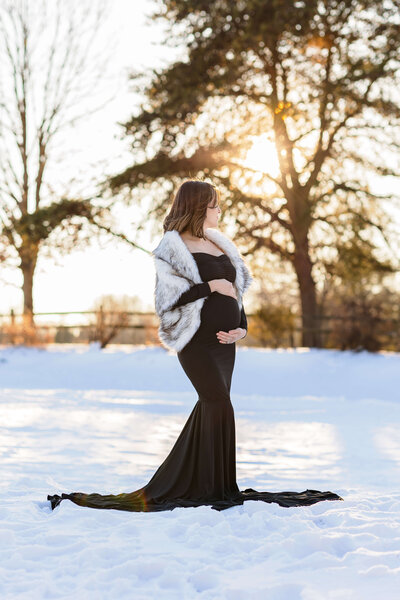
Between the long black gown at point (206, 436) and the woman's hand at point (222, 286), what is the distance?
38 mm

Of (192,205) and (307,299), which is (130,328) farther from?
(192,205)

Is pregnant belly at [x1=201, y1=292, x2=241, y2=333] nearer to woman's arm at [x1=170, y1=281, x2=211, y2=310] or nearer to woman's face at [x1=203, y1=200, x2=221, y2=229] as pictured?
woman's arm at [x1=170, y1=281, x2=211, y2=310]

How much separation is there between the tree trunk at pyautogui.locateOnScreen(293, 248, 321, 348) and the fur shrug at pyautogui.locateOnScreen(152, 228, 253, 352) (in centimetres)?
1372

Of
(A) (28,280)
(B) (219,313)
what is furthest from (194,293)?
(A) (28,280)

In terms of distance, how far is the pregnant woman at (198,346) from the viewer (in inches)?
191

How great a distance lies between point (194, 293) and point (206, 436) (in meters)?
0.92

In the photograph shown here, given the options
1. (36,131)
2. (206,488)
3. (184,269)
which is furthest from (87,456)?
(36,131)

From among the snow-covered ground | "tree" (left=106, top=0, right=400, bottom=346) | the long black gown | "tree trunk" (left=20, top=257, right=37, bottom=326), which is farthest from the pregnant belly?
"tree trunk" (left=20, top=257, right=37, bottom=326)

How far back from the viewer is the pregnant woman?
191 inches

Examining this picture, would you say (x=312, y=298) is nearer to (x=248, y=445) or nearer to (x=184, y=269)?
(x=248, y=445)

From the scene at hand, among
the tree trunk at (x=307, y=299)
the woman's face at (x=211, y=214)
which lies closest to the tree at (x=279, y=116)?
the tree trunk at (x=307, y=299)

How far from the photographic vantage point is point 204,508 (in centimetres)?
457

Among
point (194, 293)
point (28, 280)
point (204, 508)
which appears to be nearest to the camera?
point (204, 508)

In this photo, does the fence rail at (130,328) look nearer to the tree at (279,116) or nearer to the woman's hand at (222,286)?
Answer: the tree at (279,116)
